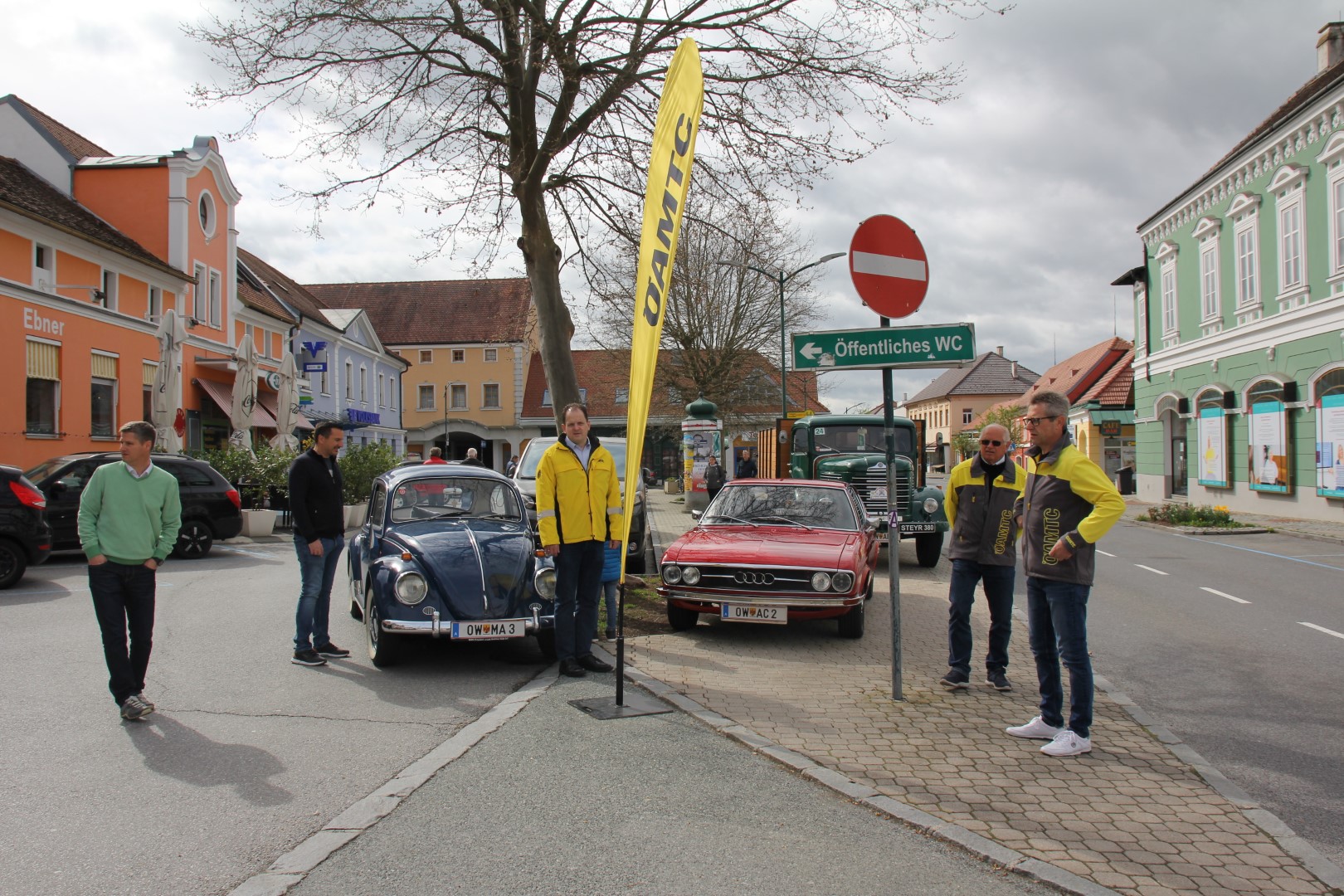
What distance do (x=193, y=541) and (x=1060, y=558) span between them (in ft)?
46.6

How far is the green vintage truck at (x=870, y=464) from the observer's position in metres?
15.0

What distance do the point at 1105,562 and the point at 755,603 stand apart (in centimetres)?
1003

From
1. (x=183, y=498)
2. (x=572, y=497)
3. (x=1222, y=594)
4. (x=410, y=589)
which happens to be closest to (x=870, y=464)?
(x=1222, y=594)

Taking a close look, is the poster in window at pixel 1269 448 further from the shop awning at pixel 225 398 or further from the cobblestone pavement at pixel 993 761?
the shop awning at pixel 225 398

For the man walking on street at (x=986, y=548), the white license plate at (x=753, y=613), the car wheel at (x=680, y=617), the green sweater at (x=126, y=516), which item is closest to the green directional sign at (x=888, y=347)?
the man walking on street at (x=986, y=548)

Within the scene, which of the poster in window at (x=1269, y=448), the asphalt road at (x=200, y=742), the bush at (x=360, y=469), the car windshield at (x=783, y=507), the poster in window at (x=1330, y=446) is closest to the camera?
the asphalt road at (x=200, y=742)

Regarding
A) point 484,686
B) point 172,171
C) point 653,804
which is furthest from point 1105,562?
point 172,171

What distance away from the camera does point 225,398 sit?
3012 centimetres

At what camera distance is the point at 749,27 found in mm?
10312

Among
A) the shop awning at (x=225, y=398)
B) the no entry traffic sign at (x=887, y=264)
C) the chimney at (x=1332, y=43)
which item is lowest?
the no entry traffic sign at (x=887, y=264)

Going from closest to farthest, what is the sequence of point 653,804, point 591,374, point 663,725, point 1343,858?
1. point 1343,858
2. point 653,804
3. point 663,725
4. point 591,374

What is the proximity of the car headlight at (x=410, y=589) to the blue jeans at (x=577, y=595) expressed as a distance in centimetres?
97

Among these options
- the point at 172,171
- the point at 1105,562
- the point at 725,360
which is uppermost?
the point at 172,171

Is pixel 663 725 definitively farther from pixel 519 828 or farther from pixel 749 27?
pixel 749 27
